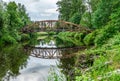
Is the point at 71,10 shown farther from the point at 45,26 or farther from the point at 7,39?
the point at 7,39

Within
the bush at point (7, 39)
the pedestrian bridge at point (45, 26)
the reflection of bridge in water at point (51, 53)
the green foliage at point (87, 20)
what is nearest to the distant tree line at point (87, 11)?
the green foliage at point (87, 20)

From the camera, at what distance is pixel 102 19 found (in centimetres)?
4388

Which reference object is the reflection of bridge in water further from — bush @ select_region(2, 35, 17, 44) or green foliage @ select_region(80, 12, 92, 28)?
green foliage @ select_region(80, 12, 92, 28)

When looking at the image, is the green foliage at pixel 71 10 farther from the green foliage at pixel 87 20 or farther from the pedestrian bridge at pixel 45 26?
the green foliage at pixel 87 20

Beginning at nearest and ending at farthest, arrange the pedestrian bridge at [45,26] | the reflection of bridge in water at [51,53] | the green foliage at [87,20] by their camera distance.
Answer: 1. the reflection of bridge in water at [51,53]
2. the green foliage at [87,20]
3. the pedestrian bridge at [45,26]

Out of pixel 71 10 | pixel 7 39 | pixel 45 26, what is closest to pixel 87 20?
pixel 45 26

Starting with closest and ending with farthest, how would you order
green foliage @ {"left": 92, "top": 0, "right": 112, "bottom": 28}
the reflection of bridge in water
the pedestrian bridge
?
the reflection of bridge in water → green foliage @ {"left": 92, "top": 0, "right": 112, "bottom": 28} → the pedestrian bridge

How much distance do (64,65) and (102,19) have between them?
21.3 metres

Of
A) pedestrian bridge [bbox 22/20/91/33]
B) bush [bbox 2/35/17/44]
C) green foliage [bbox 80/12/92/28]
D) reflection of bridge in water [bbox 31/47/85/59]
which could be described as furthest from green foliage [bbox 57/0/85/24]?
reflection of bridge in water [bbox 31/47/85/59]

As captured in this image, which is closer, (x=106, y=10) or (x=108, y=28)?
(x=108, y=28)

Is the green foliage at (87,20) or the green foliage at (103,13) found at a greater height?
the green foliage at (103,13)

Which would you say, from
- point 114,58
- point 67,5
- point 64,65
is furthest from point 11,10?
point 114,58

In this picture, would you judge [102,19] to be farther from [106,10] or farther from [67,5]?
[67,5]

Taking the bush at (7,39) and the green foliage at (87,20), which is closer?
the bush at (7,39)
